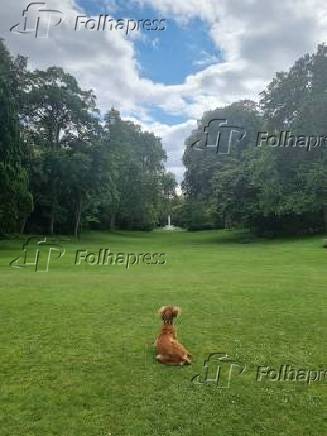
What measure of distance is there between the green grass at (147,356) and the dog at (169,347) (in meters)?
0.14

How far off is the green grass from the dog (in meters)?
0.14

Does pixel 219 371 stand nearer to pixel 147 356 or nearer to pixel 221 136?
pixel 147 356

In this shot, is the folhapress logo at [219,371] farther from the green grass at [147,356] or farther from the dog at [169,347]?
the dog at [169,347]

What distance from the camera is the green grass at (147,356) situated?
5242 mm

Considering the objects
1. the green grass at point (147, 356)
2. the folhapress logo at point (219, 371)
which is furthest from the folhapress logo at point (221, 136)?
the folhapress logo at point (219, 371)

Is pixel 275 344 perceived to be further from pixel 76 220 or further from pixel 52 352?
pixel 76 220

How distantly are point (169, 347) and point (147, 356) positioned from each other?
52 centimetres

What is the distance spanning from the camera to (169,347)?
691 centimetres

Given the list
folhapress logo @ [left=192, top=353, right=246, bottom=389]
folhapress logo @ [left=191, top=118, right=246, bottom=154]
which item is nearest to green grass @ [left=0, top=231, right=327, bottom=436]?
folhapress logo @ [left=192, top=353, right=246, bottom=389]

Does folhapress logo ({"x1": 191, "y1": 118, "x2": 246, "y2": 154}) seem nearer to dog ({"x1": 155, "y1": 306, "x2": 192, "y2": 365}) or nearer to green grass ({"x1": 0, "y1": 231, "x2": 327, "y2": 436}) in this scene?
green grass ({"x1": 0, "y1": 231, "x2": 327, "y2": 436})

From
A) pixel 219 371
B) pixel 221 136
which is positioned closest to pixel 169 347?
pixel 219 371

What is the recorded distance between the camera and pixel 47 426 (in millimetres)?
5043

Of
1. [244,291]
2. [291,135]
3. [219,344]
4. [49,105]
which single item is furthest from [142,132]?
[219,344]

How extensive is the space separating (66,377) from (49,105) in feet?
135
